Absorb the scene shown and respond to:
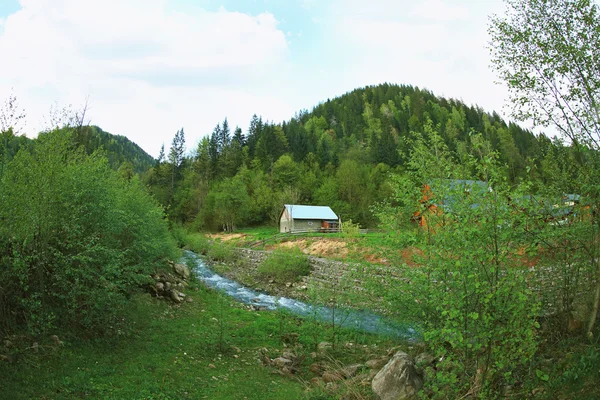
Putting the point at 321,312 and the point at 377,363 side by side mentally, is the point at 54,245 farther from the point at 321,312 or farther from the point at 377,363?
the point at 321,312

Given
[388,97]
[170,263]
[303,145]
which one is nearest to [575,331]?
[170,263]

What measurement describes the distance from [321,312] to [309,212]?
36.6 meters

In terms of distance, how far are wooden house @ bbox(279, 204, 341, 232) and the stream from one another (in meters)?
22.9

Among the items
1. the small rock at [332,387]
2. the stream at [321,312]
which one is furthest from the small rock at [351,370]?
the stream at [321,312]

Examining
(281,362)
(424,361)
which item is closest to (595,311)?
(424,361)

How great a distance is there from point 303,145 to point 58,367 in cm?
7844

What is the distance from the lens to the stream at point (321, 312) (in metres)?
13.2

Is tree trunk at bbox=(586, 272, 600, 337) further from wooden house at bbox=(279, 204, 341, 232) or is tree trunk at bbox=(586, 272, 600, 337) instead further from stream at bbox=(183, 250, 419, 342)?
wooden house at bbox=(279, 204, 341, 232)

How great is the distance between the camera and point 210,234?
59.9m

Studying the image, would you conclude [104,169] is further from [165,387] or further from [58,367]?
[165,387]

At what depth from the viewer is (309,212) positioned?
54.2 metres

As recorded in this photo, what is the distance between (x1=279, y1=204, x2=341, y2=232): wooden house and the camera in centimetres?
5266

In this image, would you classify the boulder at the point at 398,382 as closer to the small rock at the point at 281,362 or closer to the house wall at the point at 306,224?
the small rock at the point at 281,362

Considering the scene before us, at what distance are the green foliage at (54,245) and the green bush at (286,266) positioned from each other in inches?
658
